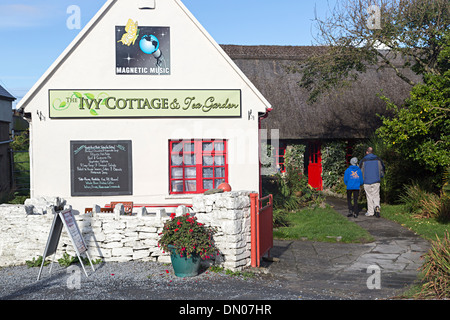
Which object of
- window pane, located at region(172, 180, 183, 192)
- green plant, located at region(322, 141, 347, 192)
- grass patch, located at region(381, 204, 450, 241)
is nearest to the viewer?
grass patch, located at region(381, 204, 450, 241)

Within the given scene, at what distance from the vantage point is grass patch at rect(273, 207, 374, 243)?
11541 millimetres

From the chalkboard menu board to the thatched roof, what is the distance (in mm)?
7704

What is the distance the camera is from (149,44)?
1273cm

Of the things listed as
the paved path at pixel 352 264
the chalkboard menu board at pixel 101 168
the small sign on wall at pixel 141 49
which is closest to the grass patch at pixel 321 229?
the paved path at pixel 352 264

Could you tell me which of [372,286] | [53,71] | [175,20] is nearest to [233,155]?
[175,20]

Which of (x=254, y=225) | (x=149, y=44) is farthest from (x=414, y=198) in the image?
(x=149, y=44)

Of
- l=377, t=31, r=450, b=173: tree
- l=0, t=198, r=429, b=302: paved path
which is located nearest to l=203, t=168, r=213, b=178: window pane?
l=0, t=198, r=429, b=302: paved path

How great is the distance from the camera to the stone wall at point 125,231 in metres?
8.58

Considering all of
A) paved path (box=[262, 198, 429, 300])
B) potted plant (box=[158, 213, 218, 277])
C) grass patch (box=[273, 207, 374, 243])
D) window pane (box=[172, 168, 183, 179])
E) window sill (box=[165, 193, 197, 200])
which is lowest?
paved path (box=[262, 198, 429, 300])

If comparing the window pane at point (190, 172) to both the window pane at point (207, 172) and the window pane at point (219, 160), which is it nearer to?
the window pane at point (207, 172)

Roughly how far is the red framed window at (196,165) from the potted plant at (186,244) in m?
4.53

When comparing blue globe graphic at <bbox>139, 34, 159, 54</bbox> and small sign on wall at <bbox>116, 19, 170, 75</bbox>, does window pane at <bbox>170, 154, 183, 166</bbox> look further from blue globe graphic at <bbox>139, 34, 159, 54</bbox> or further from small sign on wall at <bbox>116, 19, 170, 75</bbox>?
blue globe graphic at <bbox>139, 34, 159, 54</bbox>

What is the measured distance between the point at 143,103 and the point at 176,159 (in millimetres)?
1665

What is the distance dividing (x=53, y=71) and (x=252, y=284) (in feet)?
25.6
